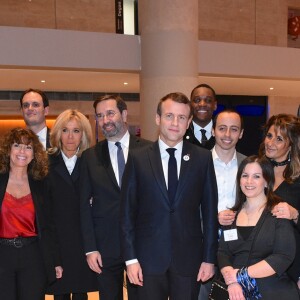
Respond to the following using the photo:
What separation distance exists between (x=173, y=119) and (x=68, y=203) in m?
1.26

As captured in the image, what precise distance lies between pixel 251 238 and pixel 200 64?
6969mm

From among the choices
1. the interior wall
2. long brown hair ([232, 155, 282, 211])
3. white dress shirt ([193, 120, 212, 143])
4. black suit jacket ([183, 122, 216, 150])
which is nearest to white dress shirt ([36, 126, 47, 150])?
black suit jacket ([183, 122, 216, 150])

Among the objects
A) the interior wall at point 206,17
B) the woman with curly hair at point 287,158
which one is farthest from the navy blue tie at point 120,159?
the interior wall at point 206,17

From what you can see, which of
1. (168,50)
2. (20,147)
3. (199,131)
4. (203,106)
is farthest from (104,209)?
(168,50)

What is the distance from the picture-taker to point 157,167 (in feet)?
9.73

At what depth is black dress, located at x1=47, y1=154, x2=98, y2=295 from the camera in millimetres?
3721

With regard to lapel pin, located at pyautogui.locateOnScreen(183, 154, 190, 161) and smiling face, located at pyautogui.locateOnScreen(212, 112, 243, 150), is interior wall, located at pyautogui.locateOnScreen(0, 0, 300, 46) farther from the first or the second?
lapel pin, located at pyautogui.locateOnScreen(183, 154, 190, 161)

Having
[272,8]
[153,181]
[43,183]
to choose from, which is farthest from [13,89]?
[153,181]

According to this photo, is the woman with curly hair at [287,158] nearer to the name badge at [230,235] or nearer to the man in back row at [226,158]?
the man in back row at [226,158]

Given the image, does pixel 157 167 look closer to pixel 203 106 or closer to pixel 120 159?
pixel 120 159

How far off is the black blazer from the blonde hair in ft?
1.43

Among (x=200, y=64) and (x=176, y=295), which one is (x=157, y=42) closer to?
(x=200, y=64)

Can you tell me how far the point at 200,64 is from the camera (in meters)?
9.54

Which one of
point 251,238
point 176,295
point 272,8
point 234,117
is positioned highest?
point 272,8
